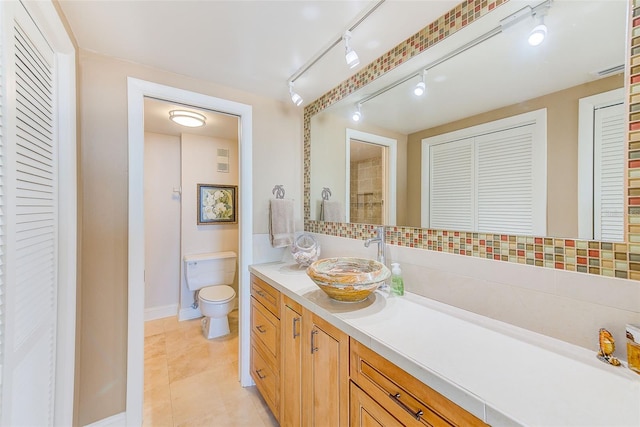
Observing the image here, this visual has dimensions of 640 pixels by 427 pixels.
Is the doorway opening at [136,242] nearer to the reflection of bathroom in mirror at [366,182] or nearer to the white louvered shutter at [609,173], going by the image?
the reflection of bathroom in mirror at [366,182]

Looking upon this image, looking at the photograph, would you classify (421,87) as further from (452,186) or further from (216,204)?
(216,204)


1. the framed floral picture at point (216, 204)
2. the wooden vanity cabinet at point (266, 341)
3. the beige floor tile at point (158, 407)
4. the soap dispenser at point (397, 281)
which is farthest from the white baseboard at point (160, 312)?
the soap dispenser at point (397, 281)

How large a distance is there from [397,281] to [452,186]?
542 millimetres

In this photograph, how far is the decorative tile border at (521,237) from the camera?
725 millimetres

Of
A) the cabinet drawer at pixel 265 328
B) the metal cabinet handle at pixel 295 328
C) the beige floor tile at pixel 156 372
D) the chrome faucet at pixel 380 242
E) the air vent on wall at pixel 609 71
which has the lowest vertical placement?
the beige floor tile at pixel 156 372

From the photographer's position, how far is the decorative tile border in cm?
73

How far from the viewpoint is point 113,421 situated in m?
1.42

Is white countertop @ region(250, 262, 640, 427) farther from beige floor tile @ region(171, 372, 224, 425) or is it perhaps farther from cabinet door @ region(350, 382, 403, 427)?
beige floor tile @ region(171, 372, 224, 425)

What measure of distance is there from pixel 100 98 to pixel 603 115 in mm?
2313

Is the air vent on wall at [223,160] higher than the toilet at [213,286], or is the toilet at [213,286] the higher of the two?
the air vent on wall at [223,160]

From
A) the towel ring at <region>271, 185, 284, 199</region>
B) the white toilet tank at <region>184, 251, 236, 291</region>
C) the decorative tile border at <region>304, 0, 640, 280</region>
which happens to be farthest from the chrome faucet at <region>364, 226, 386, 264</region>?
the white toilet tank at <region>184, 251, 236, 291</region>

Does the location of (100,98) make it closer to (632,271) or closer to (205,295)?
(205,295)

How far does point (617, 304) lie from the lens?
2.40 ft

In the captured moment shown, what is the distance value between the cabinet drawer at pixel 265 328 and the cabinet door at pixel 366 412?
629mm
